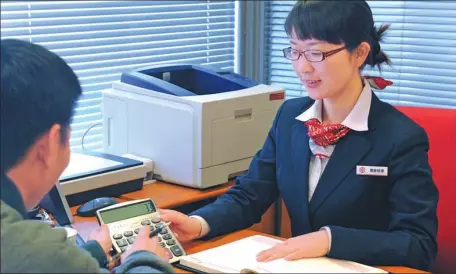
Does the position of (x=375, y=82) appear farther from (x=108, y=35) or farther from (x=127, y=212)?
(x=108, y=35)

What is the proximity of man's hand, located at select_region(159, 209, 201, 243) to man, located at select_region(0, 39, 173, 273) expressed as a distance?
0.57 metres

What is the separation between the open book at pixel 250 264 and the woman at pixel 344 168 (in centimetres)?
3

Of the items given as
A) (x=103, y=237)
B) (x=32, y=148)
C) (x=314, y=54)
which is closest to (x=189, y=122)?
(x=314, y=54)

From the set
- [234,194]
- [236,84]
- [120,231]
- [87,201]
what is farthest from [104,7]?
[120,231]

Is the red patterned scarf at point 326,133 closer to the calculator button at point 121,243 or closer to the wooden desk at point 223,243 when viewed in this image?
the wooden desk at point 223,243

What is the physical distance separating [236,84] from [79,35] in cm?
66

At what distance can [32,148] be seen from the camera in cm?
119

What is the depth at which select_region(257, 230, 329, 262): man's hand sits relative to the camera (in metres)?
1.63

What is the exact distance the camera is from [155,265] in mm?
1442

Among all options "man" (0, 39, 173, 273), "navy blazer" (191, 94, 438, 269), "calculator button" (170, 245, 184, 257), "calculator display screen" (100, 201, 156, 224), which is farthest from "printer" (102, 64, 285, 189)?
"man" (0, 39, 173, 273)

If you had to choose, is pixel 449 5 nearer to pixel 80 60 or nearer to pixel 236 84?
pixel 236 84

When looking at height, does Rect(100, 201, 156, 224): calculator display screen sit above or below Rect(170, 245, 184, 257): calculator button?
above

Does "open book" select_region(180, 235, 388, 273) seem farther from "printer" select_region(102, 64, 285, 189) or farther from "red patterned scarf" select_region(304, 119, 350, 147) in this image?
"printer" select_region(102, 64, 285, 189)

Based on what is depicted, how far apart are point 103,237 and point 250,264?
1.17ft
